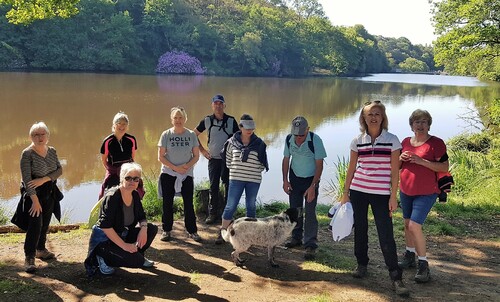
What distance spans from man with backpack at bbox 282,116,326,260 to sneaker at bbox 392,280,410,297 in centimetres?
109

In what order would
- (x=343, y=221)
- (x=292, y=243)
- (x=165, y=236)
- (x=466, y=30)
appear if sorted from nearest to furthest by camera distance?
(x=343, y=221) < (x=292, y=243) < (x=165, y=236) < (x=466, y=30)

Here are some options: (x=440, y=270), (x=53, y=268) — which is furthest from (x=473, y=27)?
(x=53, y=268)

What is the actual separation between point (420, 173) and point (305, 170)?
4.04 ft

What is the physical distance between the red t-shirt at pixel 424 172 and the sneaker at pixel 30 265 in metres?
3.71

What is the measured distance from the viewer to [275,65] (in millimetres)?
66625

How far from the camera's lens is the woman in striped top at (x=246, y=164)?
4.95 meters

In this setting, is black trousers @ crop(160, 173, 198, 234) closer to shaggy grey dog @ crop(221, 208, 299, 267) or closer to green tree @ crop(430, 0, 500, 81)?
shaggy grey dog @ crop(221, 208, 299, 267)

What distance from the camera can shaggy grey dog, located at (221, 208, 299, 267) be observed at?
4.47m

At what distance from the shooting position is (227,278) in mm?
4266

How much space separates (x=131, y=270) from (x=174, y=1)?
6163 cm

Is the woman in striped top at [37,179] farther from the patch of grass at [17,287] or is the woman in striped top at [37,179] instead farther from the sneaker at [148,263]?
the sneaker at [148,263]

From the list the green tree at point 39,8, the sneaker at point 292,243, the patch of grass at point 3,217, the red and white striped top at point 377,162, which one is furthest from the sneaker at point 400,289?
the green tree at point 39,8

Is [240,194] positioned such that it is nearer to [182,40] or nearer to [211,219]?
[211,219]

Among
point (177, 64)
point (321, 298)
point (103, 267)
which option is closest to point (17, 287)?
point (103, 267)
